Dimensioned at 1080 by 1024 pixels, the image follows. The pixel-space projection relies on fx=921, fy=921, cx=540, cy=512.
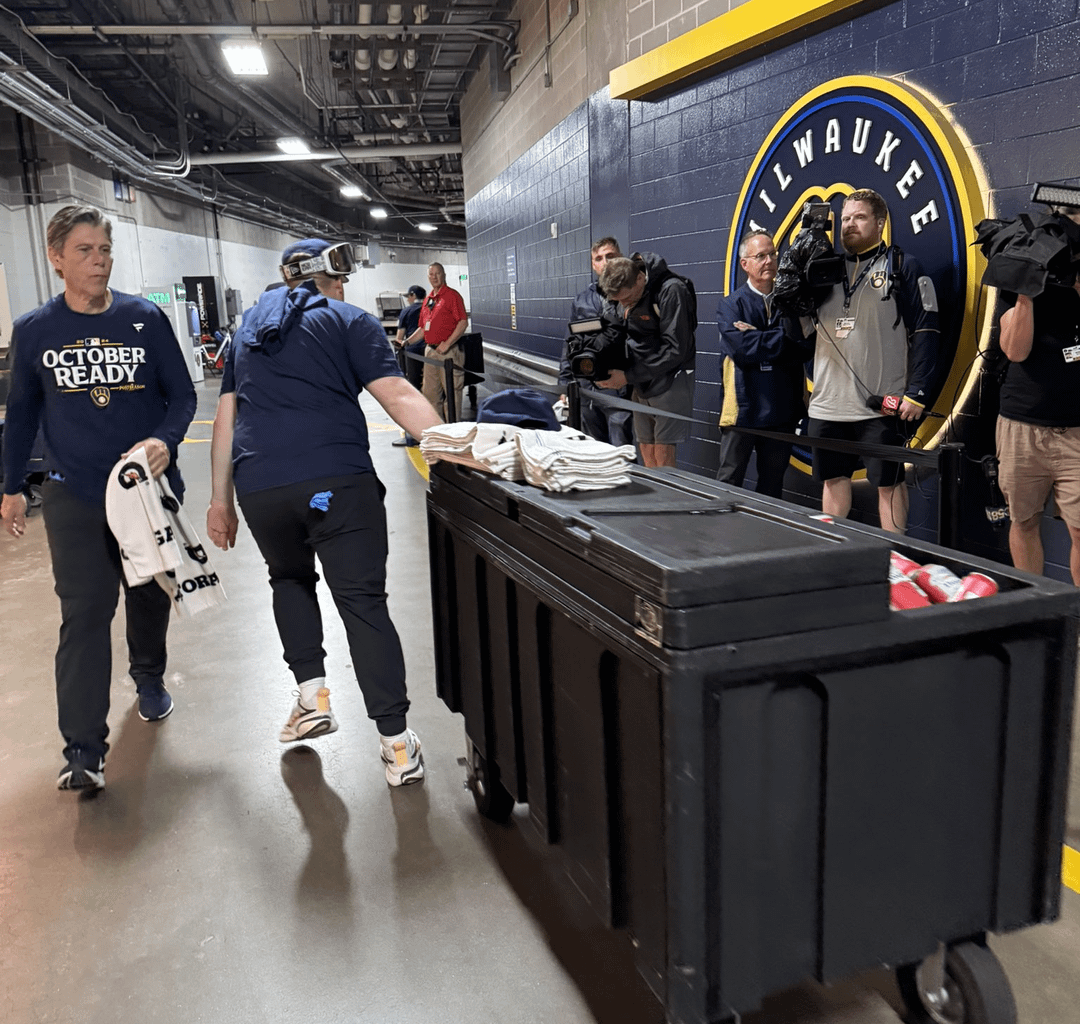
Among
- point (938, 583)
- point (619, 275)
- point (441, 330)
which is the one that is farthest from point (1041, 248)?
point (441, 330)

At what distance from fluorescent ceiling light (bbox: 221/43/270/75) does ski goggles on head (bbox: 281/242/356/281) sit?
26.6ft

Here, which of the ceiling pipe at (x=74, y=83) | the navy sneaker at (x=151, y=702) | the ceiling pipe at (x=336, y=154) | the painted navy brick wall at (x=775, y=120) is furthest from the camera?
the ceiling pipe at (x=336, y=154)

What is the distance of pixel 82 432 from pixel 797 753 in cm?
243

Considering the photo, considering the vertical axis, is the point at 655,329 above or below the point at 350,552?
above

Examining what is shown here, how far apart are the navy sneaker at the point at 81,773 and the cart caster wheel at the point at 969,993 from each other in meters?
2.42

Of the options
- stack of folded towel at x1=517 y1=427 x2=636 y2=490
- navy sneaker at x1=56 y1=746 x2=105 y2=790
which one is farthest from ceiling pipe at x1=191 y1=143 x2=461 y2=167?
stack of folded towel at x1=517 y1=427 x2=636 y2=490

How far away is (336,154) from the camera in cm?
1602

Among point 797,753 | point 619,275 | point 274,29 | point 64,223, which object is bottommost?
point 797,753

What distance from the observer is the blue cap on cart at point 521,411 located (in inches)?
93.6

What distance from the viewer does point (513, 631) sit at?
6.79ft

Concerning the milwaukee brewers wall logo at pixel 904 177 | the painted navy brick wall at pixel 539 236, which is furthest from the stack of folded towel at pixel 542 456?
the painted navy brick wall at pixel 539 236

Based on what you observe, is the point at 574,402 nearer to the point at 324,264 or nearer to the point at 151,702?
the point at 324,264

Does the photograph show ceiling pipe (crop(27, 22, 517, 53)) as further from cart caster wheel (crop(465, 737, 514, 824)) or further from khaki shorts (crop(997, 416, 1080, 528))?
cart caster wheel (crop(465, 737, 514, 824))

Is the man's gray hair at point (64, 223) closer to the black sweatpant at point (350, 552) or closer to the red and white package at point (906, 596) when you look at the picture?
the black sweatpant at point (350, 552)
